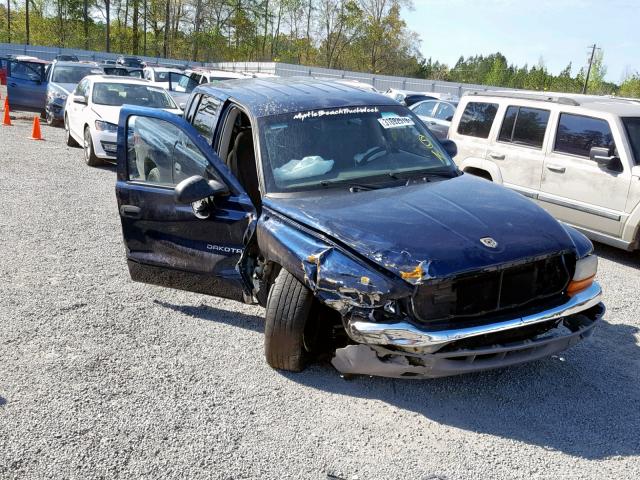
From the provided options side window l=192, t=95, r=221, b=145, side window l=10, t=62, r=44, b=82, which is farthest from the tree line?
side window l=192, t=95, r=221, b=145

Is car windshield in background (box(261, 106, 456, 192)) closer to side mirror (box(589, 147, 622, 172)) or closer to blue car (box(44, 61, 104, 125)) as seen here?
side mirror (box(589, 147, 622, 172))

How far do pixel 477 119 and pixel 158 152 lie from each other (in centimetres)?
544

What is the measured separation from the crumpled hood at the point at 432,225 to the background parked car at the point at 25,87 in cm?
1643

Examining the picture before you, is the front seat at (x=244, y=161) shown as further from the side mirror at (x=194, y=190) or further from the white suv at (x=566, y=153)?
the white suv at (x=566, y=153)

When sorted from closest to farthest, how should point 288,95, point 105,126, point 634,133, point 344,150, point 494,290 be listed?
point 494,290 < point 344,150 < point 288,95 < point 634,133 < point 105,126

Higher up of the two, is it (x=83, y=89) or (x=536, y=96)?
(x=536, y=96)

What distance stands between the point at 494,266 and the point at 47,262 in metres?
4.50

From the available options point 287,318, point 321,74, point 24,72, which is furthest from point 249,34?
point 287,318

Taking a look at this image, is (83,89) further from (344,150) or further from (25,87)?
(344,150)

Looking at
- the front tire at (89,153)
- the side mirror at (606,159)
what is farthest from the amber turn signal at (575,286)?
the front tire at (89,153)

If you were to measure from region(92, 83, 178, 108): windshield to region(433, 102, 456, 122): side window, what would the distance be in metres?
6.39

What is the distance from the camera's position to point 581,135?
730 cm

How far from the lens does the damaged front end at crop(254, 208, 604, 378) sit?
3.17 meters

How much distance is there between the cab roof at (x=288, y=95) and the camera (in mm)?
4566
